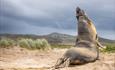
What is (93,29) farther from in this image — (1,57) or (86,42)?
(1,57)

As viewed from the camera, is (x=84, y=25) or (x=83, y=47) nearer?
(x=83, y=47)

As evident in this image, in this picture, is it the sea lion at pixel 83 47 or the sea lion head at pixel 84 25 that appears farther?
the sea lion head at pixel 84 25

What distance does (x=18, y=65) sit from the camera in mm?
16469

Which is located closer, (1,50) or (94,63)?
(94,63)

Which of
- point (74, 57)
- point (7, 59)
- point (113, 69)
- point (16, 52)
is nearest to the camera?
point (113, 69)

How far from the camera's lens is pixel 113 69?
42.0 ft

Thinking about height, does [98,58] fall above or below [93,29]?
below

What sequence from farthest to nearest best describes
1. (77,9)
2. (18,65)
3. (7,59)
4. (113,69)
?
(7,59) < (18,65) < (77,9) < (113,69)

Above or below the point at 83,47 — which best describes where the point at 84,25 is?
above

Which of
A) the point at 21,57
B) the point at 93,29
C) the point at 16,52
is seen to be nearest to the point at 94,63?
the point at 93,29

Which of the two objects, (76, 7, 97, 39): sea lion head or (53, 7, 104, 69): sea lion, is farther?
(76, 7, 97, 39): sea lion head

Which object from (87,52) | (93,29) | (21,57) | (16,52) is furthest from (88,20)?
(16,52)

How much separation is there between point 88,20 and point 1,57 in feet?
Result: 21.6

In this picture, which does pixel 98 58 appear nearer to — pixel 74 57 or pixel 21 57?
pixel 74 57
